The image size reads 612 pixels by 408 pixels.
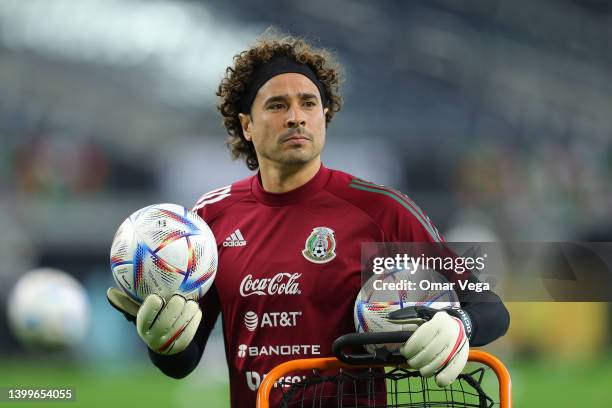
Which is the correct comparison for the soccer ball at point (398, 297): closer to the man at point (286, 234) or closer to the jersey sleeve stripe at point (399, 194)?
the man at point (286, 234)

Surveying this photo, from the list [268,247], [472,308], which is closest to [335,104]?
[268,247]

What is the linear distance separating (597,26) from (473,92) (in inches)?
115

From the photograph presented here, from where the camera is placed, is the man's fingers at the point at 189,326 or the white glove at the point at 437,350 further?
the man's fingers at the point at 189,326

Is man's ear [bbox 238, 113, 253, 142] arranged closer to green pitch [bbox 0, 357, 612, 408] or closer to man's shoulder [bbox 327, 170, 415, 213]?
man's shoulder [bbox 327, 170, 415, 213]

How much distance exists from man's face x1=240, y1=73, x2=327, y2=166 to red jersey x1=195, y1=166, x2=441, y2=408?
0.17 meters

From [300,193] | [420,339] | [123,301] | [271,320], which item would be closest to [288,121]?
[300,193]

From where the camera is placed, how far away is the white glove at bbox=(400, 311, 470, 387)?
302cm

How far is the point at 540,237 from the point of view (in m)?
16.7

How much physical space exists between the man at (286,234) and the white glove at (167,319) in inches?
3.0

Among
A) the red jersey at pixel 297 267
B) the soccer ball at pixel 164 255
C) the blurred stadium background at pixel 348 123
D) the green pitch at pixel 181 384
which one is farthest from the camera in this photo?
the blurred stadium background at pixel 348 123

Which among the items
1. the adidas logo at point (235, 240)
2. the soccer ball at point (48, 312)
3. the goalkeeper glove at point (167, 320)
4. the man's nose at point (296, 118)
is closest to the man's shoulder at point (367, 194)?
the man's nose at point (296, 118)

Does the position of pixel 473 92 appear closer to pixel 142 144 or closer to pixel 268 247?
pixel 142 144

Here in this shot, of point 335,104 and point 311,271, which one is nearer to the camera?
point 311,271

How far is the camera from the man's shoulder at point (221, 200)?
4379 millimetres
